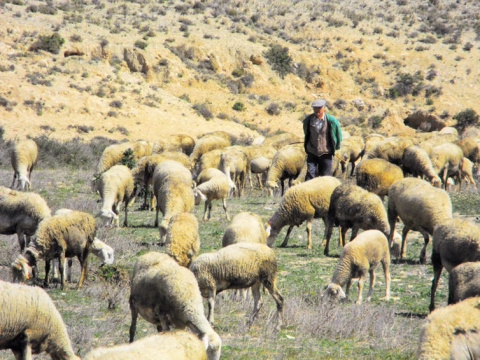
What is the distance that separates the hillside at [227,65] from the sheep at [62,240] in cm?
2300

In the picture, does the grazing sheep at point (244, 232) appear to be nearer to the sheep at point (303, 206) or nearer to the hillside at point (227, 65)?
the sheep at point (303, 206)

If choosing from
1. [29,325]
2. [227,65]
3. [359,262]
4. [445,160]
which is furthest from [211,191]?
[227,65]

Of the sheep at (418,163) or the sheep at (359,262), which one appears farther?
the sheep at (418,163)

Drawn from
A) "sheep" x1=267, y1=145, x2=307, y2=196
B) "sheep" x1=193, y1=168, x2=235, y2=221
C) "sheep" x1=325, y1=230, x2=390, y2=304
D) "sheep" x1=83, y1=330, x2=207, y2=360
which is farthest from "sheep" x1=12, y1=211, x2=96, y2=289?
"sheep" x1=267, y1=145, x2=307, y2=196

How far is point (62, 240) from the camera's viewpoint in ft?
29.0

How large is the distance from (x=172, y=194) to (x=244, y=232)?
9.65 ft

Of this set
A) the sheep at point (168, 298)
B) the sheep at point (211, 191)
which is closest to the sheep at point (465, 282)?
the sheep at point (168, 298)

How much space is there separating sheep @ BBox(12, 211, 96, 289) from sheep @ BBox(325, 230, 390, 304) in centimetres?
373

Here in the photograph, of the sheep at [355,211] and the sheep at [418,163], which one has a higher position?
the sheep at [418,163]

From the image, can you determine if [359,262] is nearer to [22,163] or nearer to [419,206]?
[419,206]

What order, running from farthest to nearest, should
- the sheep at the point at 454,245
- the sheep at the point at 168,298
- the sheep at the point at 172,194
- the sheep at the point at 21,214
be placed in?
the sheep at the point at 172,194
the sheep at the point at 21,214
the sheep at the point at 454,245
the sheep at the point at 168,298

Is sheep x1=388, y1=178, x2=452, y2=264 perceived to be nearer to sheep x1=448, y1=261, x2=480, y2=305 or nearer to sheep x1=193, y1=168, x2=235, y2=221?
sheep x1=448, y1=261, x2=480, y2=305

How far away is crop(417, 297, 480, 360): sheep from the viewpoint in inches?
183

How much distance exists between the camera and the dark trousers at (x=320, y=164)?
42.4ft
